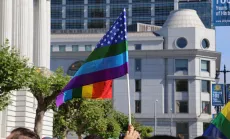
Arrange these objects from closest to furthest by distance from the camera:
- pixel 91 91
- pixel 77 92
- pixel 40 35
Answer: pixel 77 92 → pixel 91 91 → pixel 40 35

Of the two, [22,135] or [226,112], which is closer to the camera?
[22,135]

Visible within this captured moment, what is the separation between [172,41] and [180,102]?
9.15 m

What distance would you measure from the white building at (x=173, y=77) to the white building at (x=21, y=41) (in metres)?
56.8

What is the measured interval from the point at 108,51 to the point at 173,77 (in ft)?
318

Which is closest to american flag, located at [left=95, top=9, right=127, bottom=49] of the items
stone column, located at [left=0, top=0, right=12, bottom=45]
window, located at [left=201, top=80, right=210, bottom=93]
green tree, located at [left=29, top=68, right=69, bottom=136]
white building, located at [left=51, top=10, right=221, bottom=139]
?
green tree, located at [left=29, top=68, right=69, bottom=136]

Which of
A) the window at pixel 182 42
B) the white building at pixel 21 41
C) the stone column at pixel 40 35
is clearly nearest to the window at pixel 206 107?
the window at pixel 182 42

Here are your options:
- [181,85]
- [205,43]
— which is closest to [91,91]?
[181,85]

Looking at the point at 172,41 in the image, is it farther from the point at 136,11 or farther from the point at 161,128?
the point at 136,11

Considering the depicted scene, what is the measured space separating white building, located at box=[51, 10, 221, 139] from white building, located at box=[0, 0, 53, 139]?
56832 millimetres

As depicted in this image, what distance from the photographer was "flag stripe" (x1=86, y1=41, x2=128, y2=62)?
592 inches

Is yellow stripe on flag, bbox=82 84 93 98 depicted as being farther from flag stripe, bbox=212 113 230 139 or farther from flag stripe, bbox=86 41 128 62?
flag stripe, bbox=212 113 230 139

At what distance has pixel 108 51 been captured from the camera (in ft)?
50.6

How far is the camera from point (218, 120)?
13.9 m

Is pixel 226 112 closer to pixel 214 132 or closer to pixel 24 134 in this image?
pixel 214 132
